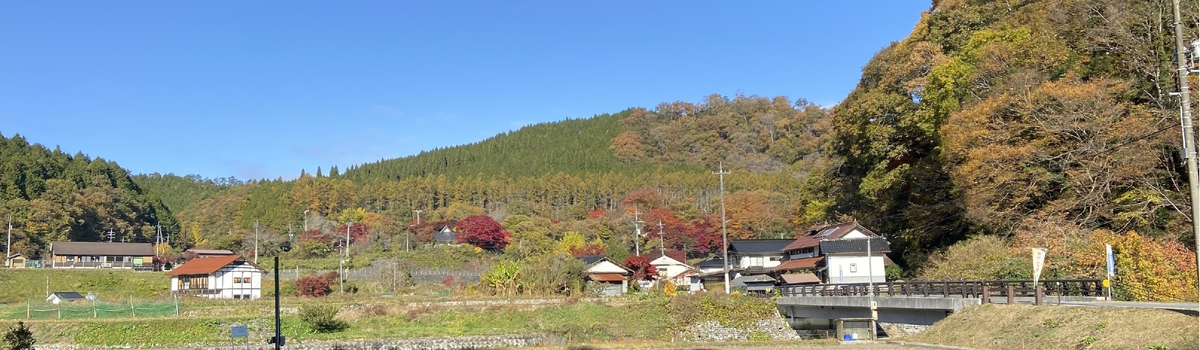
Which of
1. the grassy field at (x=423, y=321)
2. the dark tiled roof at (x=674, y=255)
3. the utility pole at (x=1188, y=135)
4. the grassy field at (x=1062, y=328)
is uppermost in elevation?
the utility pole at (x=1188, y=135)

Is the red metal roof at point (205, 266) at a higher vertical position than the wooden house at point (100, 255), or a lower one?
lower

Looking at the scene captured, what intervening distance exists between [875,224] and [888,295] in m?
19.2

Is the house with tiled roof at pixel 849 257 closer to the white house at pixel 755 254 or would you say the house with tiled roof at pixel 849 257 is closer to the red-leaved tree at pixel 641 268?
the red-leaved tree at pixel 641 268

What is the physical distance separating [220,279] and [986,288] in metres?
42.3

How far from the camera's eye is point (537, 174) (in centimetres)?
11344

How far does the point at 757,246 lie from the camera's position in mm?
54812

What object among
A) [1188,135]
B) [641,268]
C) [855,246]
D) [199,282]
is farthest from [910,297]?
[199,282]

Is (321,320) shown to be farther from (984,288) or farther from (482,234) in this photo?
(482,234)

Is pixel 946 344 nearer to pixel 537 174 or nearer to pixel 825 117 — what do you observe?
pixel 537 174

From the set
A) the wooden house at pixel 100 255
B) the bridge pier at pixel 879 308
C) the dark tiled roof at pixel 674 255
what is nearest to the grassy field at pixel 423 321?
the bridge pier at pixel 879 308

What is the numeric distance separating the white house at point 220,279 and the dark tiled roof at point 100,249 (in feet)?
84.9

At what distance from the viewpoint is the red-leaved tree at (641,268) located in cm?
Answer: 4831

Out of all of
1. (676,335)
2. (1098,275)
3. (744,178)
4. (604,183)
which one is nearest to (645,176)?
(604,183)

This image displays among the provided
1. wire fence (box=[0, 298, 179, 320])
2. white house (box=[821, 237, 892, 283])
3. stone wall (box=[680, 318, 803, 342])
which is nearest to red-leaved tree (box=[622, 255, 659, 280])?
white house (box=[821, 237, 892, 283])
